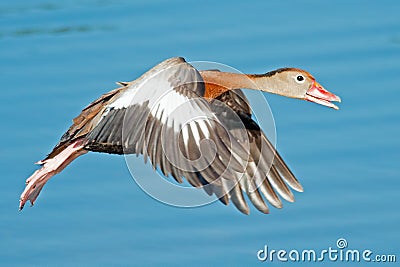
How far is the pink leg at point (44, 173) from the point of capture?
11164 mm

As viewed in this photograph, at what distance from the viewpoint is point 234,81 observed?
11219mm

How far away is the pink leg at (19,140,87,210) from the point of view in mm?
11164

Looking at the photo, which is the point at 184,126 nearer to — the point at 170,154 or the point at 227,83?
the point at 170,154

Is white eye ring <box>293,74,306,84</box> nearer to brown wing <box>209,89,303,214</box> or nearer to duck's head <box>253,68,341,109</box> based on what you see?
duck's head <box>253,68,341,109</box>

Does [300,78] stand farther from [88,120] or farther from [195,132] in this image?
[195,132]

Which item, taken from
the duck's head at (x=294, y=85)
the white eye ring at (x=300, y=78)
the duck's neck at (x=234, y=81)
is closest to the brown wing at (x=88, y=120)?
the duck's neck at (x=234, y=81)

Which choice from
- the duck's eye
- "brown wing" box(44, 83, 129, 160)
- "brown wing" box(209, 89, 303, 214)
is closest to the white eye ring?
the duck's eye

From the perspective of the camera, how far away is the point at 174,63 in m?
10.1

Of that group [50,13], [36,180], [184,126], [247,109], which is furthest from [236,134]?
[50,13]

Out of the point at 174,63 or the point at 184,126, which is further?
the point at 174,63

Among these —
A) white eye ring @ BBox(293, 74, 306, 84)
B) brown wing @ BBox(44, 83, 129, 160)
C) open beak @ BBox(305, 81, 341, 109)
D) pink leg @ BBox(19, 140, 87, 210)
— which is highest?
white eye ring @ BBox(293, 74, 306, 84)

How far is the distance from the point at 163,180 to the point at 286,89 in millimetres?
1238

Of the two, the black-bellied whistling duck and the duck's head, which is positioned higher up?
the duck's head

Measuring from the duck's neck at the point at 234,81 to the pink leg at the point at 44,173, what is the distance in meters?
1.16
